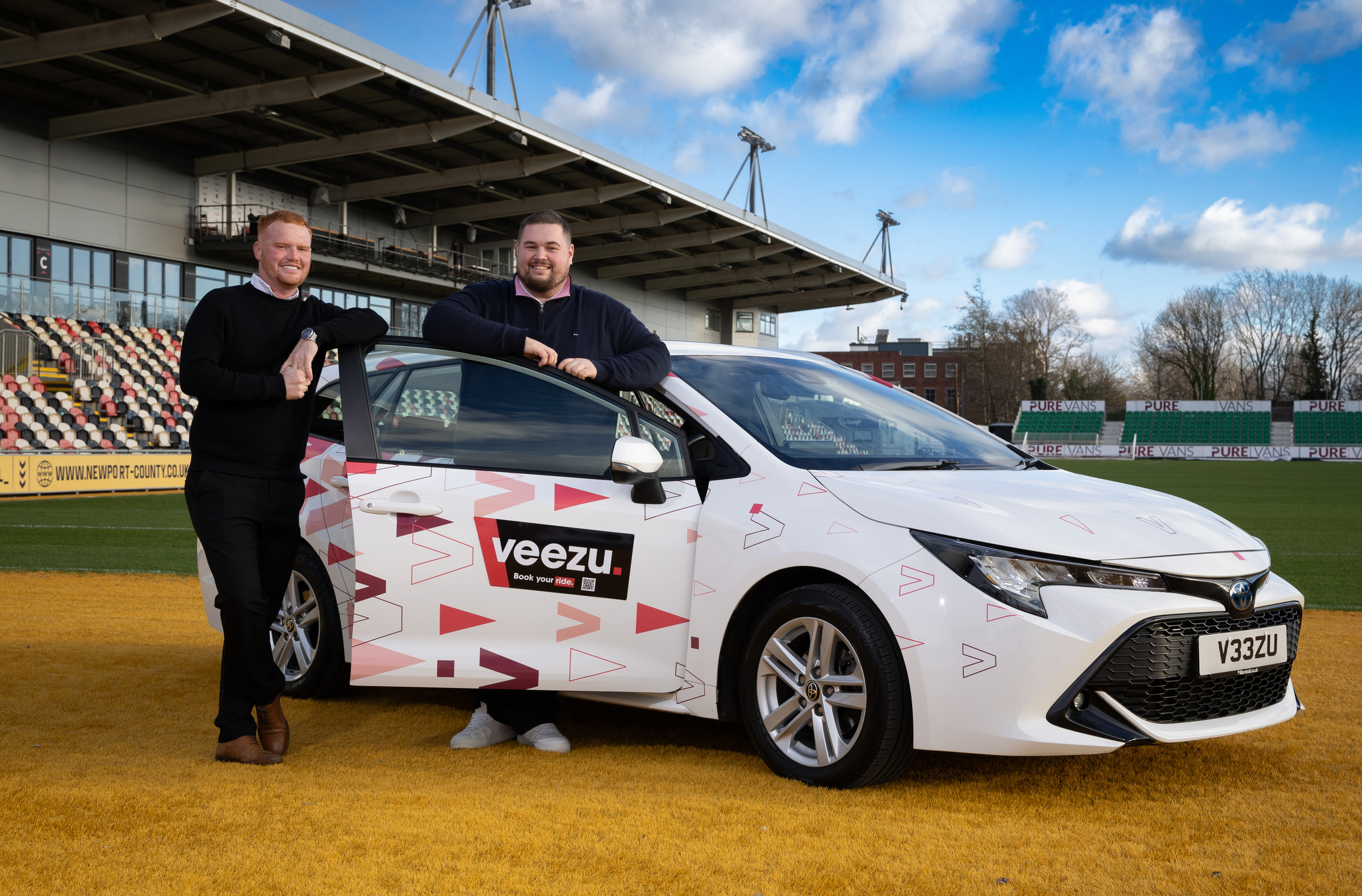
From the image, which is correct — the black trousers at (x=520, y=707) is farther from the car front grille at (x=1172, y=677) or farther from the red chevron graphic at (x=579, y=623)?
the car front grille at (x=1172, y=677)

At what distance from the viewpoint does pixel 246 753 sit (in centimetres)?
386

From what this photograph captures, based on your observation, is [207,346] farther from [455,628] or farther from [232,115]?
[232,115]

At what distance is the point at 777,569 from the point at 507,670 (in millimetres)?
1072

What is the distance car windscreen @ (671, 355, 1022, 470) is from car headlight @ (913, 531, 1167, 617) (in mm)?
709

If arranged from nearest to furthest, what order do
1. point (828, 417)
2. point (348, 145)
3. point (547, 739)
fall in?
1. point (547, 739)
2. point (828, 417)
3. point (348, 145)

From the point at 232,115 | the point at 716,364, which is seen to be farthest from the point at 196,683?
the point at 232,115

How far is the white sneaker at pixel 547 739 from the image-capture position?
4.07 meters

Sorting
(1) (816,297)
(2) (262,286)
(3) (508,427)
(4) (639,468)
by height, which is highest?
(1) (816,297)

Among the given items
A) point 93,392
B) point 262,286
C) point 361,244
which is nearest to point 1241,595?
point 262,286

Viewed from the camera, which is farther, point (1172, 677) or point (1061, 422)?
point (1061, 422)

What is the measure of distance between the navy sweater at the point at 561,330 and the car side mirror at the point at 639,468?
36 centimetres

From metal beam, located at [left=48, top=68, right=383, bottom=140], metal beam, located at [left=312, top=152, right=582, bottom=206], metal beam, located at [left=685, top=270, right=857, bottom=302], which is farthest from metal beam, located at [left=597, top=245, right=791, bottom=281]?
metal beam, located at [left=48, top=68, right=383, bottom=140]

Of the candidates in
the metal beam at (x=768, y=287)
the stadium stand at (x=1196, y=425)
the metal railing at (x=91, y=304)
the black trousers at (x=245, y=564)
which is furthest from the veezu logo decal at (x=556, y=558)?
the stadium stand at (x=1196, y=425)

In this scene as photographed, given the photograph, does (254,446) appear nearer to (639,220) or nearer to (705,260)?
(639,220)
